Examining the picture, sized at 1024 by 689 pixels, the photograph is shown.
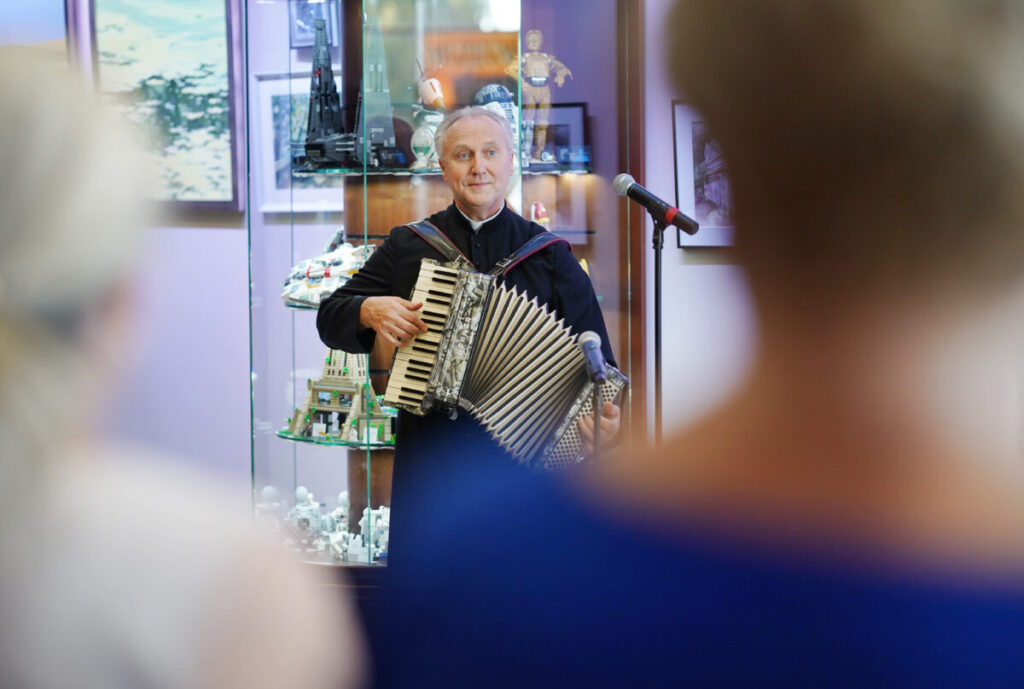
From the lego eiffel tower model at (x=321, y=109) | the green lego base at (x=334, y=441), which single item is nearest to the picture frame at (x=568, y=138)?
the lego eiffel tower model at (x=321, y=109)

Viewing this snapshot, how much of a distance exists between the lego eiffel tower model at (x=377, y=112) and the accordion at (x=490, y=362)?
90 centimetres

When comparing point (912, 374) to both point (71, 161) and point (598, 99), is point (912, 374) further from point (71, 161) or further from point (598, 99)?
point (598, 99)

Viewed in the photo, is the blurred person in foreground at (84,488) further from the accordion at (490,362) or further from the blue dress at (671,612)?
the accordion at (490,362)

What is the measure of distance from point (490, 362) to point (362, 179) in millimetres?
1345

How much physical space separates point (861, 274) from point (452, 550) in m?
0.32

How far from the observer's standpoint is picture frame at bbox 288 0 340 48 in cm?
343

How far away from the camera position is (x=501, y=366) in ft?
7.47

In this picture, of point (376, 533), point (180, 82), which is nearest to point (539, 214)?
point (376, 533)

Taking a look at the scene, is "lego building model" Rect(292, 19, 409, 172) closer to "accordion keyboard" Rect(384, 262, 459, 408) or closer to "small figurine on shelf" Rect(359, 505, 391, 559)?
"accordion keyboard" Rect(384, 262, 459, 408)

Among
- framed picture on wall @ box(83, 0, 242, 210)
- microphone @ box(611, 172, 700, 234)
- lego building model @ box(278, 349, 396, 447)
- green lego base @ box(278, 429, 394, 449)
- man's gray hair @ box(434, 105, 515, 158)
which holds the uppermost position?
framed picture on wall @ box(83, 0, 242, 210)

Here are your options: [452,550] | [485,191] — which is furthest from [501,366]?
[452,550]

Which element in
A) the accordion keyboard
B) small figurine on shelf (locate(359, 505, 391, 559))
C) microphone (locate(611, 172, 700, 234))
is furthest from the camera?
small figurine on shelf (locate(359, 505, 391, 559))

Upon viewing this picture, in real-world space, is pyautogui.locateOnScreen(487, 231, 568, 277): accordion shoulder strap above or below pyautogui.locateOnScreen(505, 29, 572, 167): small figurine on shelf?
below

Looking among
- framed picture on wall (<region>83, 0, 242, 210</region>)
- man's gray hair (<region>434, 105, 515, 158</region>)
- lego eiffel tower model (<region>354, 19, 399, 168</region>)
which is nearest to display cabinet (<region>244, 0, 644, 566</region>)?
lego eiffel tower model (<region>354, 19, 399, 168</region>)
